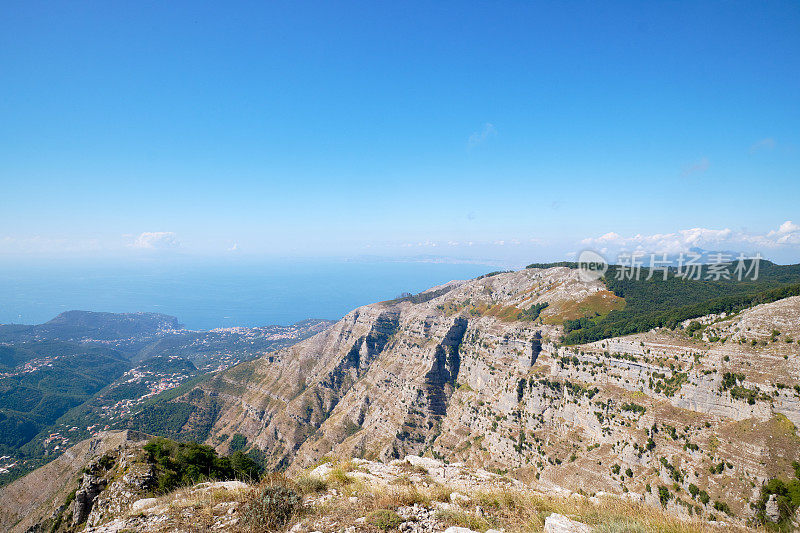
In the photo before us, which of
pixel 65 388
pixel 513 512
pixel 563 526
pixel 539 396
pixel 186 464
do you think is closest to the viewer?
pixel 563 526

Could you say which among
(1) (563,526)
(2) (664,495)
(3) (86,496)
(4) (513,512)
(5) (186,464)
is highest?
(1) (563,526)

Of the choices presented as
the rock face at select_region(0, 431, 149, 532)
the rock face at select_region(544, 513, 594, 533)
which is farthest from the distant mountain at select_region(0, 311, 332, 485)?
the rock face at select_region(544, 513, 594, 533)

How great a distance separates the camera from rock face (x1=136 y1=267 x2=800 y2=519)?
3234 centimetres

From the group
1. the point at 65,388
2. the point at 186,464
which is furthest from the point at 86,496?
the point at 65,388

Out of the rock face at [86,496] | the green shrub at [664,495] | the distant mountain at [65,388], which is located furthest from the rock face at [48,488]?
the green shrub at [664,495]

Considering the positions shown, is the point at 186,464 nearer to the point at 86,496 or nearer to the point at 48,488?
the point at 86,496

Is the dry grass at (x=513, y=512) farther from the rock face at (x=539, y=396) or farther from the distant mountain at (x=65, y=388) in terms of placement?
the distant mountain at (x=65, y=388)

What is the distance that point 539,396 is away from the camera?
180ft

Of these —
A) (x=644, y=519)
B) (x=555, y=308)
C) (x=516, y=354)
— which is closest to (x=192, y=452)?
(x=644, y=519)

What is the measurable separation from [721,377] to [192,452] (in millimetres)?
57914

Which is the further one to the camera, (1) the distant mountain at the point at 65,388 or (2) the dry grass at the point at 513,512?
(1) the distant mountain at the point at 65,388

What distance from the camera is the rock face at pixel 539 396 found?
32.3 metres

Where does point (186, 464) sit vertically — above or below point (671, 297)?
below

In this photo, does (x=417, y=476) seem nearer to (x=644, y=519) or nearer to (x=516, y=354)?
(x=644, y=519)
